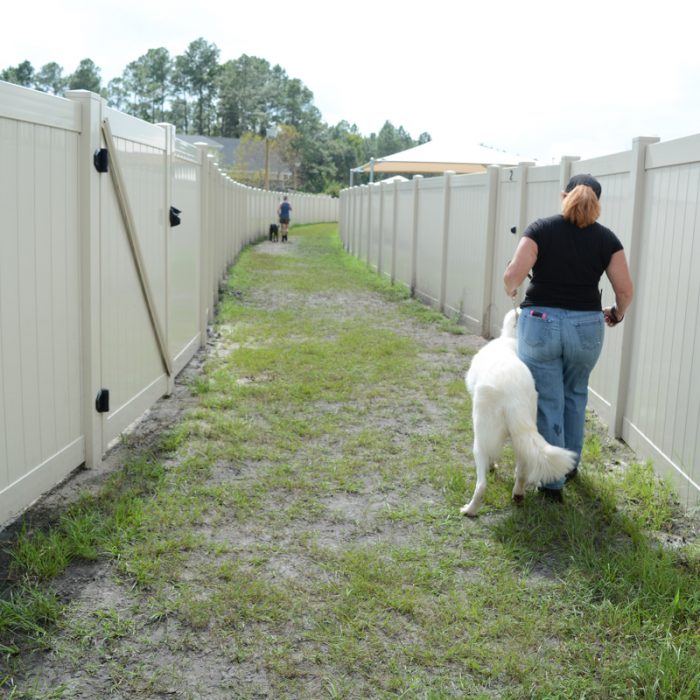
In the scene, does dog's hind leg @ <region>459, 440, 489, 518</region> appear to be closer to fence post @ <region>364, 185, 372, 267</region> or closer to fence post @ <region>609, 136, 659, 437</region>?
fence post @ <region>609, 136, 659, 437</region>

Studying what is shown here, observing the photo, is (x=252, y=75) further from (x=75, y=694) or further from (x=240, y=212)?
(x=75, y=694)

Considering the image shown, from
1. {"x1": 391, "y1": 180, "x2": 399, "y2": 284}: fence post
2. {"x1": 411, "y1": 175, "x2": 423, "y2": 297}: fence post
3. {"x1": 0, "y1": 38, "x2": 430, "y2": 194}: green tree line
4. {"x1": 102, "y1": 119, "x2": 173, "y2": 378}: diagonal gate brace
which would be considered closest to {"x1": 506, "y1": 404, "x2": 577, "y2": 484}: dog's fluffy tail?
{"x1": 102, "y1": 119, "x2": 173, "y2": 378}: diagonal gate brace

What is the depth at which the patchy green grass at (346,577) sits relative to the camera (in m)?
3.21

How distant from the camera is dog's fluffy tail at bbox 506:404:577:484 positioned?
14.2 feet

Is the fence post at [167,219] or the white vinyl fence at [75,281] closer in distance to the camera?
the white vinyl fence at [75,281]

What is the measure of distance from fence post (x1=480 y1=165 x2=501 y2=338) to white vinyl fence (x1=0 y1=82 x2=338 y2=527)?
4611 millimetres

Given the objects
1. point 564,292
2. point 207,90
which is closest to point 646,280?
point 564,292

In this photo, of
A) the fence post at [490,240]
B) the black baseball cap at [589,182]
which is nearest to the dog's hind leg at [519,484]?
the black baseball cap at [589,182]

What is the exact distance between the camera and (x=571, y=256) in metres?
4.82

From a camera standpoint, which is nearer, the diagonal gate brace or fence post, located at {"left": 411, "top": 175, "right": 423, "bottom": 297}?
the diagonal gate brace

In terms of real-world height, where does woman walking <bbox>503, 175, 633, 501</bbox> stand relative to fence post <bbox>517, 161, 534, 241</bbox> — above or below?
below

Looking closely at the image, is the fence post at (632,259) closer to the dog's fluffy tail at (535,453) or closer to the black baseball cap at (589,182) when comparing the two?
the black baseball cap at (589,182)

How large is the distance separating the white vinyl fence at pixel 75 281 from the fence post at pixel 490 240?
461 cm

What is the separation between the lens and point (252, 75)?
10581 cm
